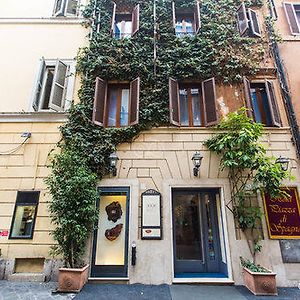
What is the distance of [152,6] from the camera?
855 cm

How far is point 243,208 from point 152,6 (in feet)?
26.6

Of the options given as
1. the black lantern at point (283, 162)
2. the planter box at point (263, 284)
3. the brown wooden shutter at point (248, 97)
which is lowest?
the planter box at point (263, 284)

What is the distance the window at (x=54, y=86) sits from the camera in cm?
720

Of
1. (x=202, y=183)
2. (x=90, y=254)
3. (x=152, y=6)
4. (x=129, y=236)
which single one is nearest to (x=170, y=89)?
(x=202, y=183)

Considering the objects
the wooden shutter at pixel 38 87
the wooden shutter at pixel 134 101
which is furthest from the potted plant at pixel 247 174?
the wooden shutter at pixel 38 87

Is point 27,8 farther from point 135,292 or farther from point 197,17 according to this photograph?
point 135,292

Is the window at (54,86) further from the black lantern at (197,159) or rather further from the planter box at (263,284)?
the planter box at (263,284)

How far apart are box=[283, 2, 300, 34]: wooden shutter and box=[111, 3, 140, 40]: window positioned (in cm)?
589

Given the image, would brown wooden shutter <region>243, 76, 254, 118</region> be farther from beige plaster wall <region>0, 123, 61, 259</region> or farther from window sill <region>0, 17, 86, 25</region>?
window sill <region>0, 17, 86, 25</region>

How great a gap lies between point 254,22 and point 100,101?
6.54m

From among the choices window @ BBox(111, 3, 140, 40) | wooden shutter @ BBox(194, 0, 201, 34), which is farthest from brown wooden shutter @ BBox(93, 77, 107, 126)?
wooden shutter @ BBox(194, 0, 201, 34)

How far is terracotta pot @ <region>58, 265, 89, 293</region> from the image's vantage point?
4.89 m

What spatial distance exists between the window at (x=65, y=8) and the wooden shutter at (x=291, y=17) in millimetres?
8418

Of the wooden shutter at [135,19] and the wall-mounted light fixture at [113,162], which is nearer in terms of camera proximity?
the wall-mounted light fixture at [113,162]
